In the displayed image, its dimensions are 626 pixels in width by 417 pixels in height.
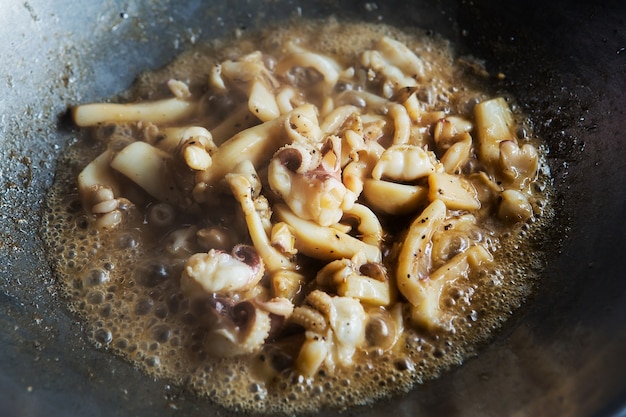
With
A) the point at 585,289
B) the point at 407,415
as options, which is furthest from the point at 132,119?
the point at 585,289

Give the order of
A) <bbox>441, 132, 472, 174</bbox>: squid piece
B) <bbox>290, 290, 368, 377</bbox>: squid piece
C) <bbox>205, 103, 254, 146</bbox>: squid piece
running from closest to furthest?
<bbox>290, 290, 368, 377</bbox>: squid piece, <bbox>441, 132, 472, 174</bbox>: squid piece, <bbox>205, 103, 254, 146</bbox>: squid piece

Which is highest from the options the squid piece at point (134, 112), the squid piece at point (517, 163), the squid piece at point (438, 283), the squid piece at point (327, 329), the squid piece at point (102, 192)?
the squid piece at point (517, 163)

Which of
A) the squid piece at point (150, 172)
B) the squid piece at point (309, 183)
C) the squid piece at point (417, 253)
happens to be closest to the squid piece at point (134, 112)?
the squid piece at point (150, 172)

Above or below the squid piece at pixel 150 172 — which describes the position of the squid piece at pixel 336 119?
above

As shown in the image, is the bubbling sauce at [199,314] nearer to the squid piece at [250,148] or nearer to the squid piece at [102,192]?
the squid piece at [102,192]

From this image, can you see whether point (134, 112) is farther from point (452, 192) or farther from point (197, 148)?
point (452, 192)

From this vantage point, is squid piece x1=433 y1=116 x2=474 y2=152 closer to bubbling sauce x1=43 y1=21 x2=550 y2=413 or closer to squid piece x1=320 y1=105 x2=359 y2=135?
bubbling sauce x1=43 y1=21 x2=550 y2=413

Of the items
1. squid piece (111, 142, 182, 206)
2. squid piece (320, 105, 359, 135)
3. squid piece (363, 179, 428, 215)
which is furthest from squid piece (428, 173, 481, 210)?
squid piece (111, 142, 182, 206)
